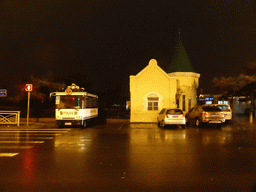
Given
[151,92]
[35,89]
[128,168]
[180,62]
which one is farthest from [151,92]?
[128,168]

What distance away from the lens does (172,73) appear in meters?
29.6

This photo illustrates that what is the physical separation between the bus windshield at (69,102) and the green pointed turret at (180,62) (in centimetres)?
1522

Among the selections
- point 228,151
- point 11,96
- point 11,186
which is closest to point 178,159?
point 228,151

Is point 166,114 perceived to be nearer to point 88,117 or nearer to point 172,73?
point 88,117

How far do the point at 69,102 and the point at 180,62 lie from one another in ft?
54.5

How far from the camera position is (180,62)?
29859 mm

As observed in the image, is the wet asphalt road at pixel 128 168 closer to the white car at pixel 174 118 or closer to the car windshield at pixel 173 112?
the white car at pixel 174 118

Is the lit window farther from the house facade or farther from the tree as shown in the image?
the tree

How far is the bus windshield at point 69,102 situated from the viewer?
18.5 metres

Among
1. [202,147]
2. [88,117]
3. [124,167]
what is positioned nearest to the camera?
[124,167]

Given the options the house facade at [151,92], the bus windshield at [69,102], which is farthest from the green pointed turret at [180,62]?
the bus windshield at [69,102]

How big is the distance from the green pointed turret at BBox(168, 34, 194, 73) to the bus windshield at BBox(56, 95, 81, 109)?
1522cm

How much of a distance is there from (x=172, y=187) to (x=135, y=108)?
19654mm

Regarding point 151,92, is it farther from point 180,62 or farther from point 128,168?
point 128,168
